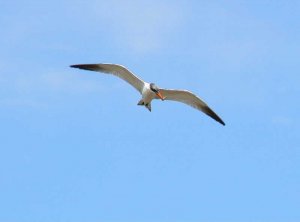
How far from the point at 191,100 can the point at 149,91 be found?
263cm

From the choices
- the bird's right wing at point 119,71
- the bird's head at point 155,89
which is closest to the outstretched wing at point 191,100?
the bird's head at point 155,89

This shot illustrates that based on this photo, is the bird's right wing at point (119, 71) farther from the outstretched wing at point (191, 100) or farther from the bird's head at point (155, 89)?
the outstretched wing at point (191, 100)

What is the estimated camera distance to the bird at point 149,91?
4191 centimetres

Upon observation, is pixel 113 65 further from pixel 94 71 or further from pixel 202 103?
→ pixel 202 103

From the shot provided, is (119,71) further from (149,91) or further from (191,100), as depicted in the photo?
(191,100)

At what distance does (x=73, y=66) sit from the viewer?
137 ft

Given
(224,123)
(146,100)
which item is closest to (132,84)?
(146,100)

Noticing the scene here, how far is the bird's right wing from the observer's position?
41969 mm

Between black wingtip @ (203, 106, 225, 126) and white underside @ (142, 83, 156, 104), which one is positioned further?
black wingtip @ (203, 106, 225, 126)

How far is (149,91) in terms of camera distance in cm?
4188

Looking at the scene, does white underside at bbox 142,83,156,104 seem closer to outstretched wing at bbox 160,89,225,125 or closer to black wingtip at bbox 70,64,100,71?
outstretched wing at bbox 160,89,225,125

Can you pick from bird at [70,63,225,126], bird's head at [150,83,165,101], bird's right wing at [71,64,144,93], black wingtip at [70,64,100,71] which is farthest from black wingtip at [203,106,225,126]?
black wingtip at [70,64,100,71]

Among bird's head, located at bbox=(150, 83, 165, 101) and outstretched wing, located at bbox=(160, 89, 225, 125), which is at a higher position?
outstretched wing, located at bbox=(160, 89, 225, 125)

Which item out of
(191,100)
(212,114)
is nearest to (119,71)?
(191,100)
